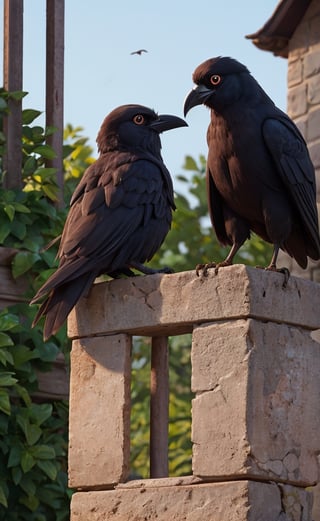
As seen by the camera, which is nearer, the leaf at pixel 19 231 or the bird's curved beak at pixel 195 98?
the bird's curved beak at pixel 195 98

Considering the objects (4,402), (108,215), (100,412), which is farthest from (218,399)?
(4,402)

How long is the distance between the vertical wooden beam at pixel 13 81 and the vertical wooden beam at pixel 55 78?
0.22 m

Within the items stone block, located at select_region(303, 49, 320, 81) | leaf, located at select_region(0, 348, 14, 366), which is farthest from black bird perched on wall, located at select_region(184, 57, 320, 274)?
stone block, located at select_region(303, 49, 320, 81)

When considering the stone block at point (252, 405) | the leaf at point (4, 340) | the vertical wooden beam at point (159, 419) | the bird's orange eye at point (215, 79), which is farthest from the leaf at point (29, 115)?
the stone block at point (252, 405)

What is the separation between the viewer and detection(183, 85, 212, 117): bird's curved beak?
6172 mm

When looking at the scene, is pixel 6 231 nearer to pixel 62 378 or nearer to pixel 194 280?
pixel 62 378

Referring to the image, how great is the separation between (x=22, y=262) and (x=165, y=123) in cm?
190

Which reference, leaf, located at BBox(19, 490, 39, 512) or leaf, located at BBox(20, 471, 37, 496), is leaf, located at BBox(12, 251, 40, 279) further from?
leaf, located at BBox(19, 490, 39, 512)

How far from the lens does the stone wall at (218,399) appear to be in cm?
568

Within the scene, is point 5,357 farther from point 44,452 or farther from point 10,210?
point 10,210

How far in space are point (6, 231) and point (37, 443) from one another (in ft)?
4.52

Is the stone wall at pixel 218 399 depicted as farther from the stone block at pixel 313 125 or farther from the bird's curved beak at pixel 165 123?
the stone block at pixel 313 125

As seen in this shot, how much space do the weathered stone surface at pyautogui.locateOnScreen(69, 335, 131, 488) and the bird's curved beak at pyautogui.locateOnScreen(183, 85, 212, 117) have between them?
1185 millimetres

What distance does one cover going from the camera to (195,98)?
618cm
